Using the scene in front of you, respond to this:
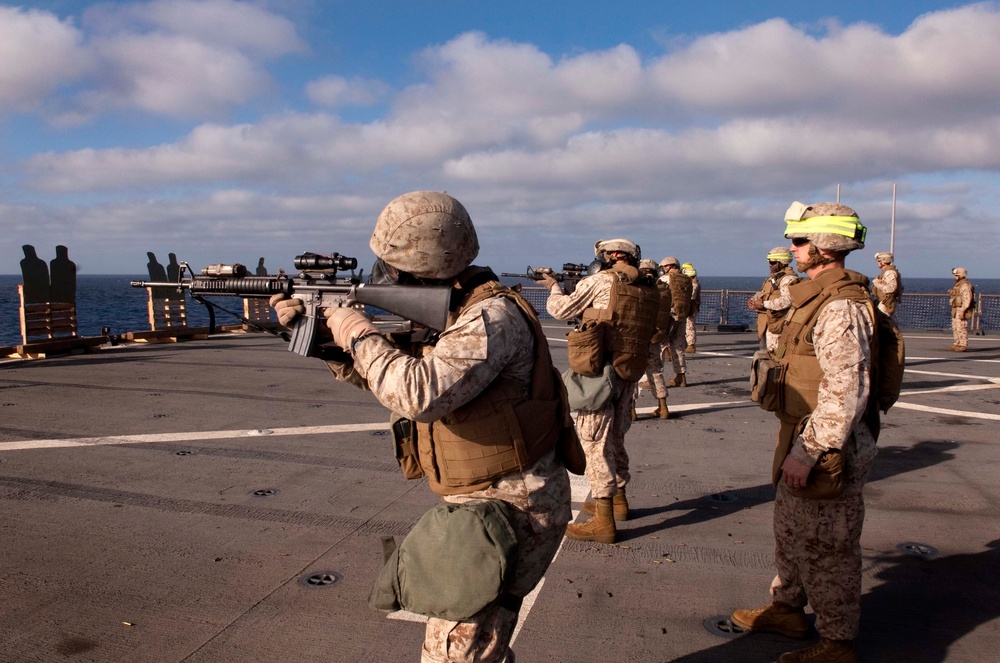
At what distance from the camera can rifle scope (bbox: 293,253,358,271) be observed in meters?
3.00

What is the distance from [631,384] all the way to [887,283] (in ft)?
36.1

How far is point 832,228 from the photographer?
10.9ft

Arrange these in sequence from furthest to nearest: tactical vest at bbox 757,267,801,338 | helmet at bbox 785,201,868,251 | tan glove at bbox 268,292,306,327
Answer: tactical vest at bbox 757,267,801,338, helmet at bbox 785,201,868,251, tan glove at bbox 268,292,306,327

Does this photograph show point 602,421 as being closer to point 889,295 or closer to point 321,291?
point 321,291

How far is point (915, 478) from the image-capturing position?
5.92 meters

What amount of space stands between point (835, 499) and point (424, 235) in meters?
2.12

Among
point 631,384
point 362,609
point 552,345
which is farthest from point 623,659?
point 552,345

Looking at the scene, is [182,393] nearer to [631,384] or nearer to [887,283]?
[631,384]

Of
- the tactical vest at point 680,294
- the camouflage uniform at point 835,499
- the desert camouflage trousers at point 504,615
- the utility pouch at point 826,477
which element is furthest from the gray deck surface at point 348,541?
the tactical vest at point 680,294

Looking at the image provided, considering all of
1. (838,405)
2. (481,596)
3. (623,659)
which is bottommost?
(623,659)

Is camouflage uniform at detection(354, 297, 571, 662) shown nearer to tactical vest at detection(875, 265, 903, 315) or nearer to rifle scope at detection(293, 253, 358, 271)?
rifle scope at detection(293, 253, 358, 271)

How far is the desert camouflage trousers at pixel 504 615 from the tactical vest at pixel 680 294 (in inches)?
322

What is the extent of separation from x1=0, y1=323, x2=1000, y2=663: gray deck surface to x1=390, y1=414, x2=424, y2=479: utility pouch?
1.05 m

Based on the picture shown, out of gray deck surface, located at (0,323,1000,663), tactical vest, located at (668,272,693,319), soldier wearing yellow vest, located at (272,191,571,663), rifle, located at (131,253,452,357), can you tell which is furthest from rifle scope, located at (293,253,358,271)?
tactical vest, located at (668,272,693,319)
